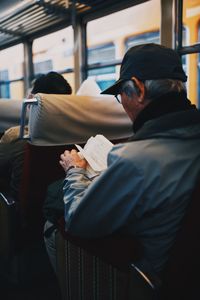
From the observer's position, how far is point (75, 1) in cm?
348

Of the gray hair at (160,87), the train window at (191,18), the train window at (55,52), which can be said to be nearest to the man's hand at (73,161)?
the gray hair at (160,87)

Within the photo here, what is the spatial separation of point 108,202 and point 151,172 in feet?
0.56

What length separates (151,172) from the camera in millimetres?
926

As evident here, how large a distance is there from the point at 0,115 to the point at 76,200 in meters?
1.43

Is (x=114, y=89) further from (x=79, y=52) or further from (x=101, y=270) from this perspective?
(x=79, y=52)

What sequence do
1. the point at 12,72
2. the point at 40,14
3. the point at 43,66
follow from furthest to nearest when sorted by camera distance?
the point at 12,72 → the point at 43,66 → the point at 40,14

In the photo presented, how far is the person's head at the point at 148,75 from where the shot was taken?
106 cm

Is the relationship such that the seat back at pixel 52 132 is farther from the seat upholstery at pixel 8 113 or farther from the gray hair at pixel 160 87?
the seat upholstery at pixel 8 113

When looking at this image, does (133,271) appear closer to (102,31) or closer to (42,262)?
(42,262)

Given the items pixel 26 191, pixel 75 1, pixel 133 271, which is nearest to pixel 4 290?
pixel 26 191

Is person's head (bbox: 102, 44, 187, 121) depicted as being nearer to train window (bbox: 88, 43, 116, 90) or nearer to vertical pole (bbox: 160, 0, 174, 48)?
vertical pole (bbox: 160, 0, 174, 48)

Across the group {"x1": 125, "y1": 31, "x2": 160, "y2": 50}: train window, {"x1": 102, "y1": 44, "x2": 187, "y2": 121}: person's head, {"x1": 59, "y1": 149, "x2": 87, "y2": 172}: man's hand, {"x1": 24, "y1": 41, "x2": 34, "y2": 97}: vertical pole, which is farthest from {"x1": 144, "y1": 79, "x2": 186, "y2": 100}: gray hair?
{"x1": 24, "y1": 41, "x2": 34, "y2": 97}: vertical pole

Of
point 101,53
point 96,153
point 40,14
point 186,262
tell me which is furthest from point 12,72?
point 186,262

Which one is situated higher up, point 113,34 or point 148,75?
point 113,34
